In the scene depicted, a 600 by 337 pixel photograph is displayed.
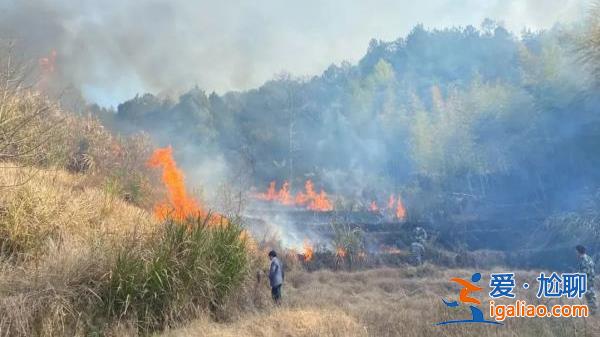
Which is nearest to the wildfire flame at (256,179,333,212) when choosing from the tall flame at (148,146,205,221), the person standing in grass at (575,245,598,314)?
the tall flame at (148,146,205,221)

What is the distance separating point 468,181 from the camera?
3847cm

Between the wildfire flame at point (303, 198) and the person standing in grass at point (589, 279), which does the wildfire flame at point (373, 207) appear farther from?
the person standing in grass at point (589, 279)

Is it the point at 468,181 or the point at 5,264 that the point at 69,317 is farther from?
the point at 468,181

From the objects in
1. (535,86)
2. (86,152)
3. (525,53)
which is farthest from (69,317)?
(525,53)

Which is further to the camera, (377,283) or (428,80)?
(428,80)

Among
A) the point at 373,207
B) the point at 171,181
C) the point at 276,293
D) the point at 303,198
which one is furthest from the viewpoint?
the point at 303,198

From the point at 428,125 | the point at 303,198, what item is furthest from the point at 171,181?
the point at 428,125

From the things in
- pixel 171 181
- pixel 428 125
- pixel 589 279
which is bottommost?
pixel 589 279

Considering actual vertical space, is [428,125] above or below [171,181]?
above

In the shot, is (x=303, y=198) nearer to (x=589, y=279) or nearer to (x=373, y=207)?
(x=373, y=207)

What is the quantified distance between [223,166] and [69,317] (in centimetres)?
4190

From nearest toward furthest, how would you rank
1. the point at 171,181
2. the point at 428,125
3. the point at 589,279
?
the point at 589,279
the point at 171,181
the point at 428,125

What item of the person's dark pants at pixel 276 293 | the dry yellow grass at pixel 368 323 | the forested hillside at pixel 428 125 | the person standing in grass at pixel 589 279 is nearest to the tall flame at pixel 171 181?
the person's dark pants at pixel 276 293

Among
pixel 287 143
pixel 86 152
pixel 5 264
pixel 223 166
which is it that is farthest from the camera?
pixel 287 143
